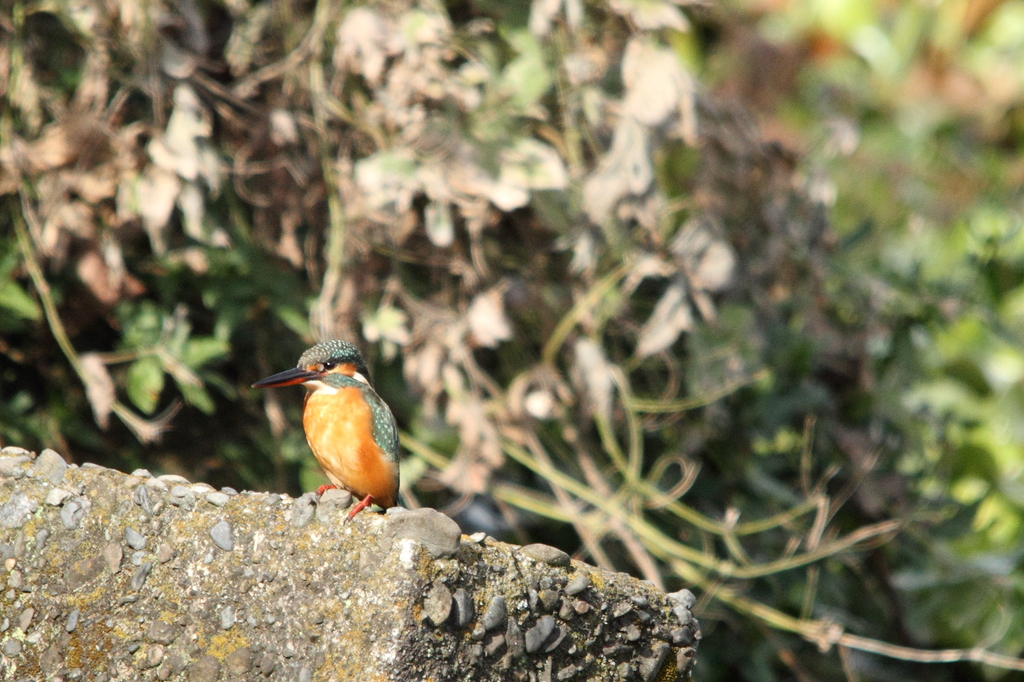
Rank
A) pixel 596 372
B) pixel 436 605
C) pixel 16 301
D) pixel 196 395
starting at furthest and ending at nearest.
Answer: pixel 596 372
pixel 196 395
pixel 16 301
pixel 436 605

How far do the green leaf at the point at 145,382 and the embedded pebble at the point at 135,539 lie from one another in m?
1.52

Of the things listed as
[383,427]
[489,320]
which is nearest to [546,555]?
[383,427]

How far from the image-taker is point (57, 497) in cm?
175

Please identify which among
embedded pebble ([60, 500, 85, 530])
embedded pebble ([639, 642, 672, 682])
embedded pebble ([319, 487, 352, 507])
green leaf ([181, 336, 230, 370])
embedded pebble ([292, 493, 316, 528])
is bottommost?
green leaf ([181, 336, 230, 370])

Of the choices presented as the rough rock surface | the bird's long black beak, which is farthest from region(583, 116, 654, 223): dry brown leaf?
the rough rock surface

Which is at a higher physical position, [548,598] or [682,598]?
[548,598]

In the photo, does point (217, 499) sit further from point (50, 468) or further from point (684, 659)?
point (684, 659)

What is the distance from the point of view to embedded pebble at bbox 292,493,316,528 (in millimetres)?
1624

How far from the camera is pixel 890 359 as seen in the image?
4254 mm

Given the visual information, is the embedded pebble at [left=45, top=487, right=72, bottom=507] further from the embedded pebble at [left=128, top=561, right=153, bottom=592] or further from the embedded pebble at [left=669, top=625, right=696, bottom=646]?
the embedded pebble at [left=669, top=625, right=696, bottom=646]

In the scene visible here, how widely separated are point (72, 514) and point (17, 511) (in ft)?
0.31

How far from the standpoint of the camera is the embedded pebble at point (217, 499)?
1697 millimetres

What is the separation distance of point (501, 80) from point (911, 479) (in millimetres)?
2323

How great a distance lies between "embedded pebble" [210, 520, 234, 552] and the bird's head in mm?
535
